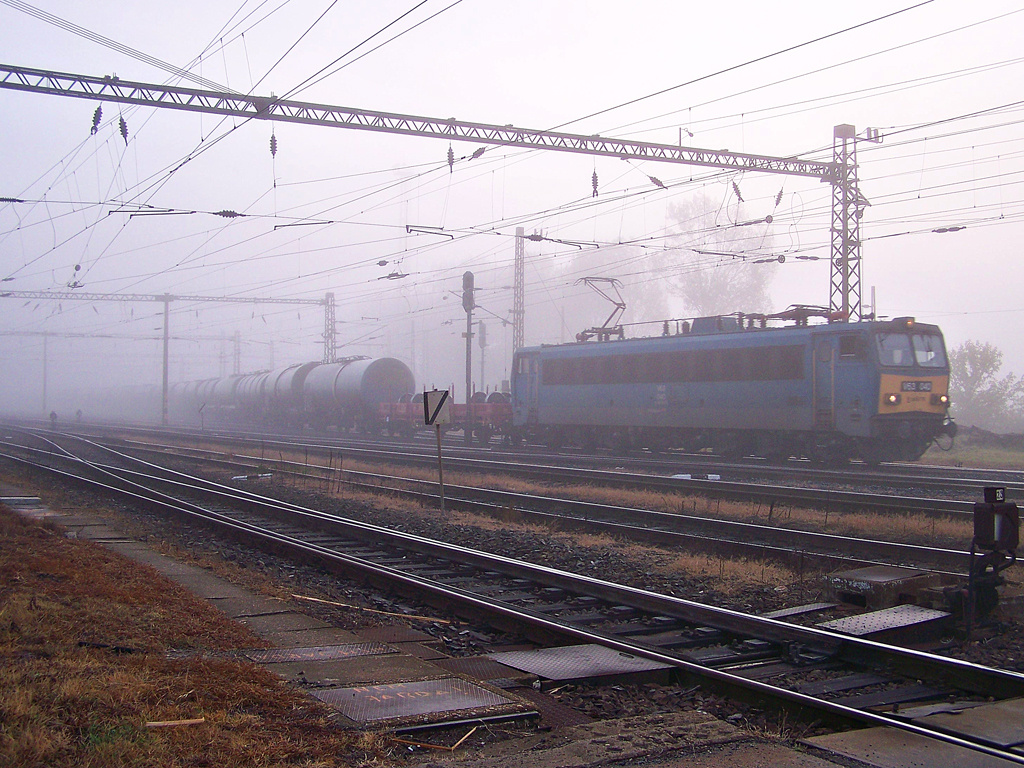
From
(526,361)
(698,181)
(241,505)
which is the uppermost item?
(698,181)

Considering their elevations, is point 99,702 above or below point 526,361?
below

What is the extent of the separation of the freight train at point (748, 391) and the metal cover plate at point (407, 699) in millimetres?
17728

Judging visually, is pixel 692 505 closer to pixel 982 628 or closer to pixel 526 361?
pixel 982 628

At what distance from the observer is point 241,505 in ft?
52.5

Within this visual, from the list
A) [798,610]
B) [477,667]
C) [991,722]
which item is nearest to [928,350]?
[798,610]

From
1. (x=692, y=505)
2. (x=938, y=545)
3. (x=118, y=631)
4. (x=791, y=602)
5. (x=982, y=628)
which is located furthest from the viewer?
(x=692, y=505)

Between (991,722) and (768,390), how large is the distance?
18.3m

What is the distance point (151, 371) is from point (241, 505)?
150 m

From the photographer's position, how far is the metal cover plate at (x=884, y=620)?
6504 millimetres

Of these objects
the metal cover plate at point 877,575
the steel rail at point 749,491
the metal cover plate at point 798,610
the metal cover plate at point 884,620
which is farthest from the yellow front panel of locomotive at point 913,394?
the metal cover plate at point 884,620

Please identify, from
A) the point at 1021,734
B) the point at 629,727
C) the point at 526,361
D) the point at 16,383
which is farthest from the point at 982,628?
the point at 16,383

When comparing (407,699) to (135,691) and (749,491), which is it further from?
→ (749,491)

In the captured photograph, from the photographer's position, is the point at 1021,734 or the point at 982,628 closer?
the point at 1021,734

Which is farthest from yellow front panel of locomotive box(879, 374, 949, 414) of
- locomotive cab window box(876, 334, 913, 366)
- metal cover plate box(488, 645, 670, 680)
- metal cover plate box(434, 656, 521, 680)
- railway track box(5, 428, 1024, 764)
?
metal cover plate box(434, 656, 521, 680)
